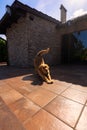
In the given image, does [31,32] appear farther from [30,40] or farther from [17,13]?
[17,13]

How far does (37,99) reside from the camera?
190 centimetres

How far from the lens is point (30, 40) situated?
5.46 m

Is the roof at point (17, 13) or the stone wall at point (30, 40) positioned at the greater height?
the roof at point (17, 13)

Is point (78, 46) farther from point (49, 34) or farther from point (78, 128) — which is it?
point (78, 128)

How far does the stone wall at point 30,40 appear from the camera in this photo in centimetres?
547

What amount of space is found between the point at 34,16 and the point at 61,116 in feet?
17.9

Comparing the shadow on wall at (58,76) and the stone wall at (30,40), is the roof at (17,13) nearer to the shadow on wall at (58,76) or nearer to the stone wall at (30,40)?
the stone wall at (30,40)

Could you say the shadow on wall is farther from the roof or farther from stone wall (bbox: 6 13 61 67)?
the roof

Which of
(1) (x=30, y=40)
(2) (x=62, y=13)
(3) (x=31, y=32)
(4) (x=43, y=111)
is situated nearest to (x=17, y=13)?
(3) (x=31, y=32)

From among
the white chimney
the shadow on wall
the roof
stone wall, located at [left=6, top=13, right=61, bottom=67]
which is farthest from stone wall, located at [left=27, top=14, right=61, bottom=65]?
the shadow on wall

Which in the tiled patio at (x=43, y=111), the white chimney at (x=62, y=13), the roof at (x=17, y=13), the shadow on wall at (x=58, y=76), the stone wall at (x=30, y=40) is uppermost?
the white chimney at (x=62, y=13)

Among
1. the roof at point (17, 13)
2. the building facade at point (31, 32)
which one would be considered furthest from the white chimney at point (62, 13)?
the roof at point (17, 13)

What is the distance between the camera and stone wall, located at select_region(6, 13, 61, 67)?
17.9 ft

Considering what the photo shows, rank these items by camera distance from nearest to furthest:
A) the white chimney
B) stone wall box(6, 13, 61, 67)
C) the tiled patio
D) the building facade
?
1. the tiled patio
2. the building facade
3. stone wall box(6, 13, 61, 67)
4. the white chimney
